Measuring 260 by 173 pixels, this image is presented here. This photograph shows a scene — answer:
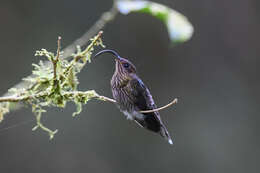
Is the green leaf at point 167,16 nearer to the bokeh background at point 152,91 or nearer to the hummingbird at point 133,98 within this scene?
the hummingbird at point 133,98

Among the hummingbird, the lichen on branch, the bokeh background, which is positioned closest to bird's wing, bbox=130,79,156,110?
the hummingbird

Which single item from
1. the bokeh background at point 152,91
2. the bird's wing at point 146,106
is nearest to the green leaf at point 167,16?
the bird's wing at point 146,106

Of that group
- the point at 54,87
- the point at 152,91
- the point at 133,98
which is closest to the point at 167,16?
Answer: the point at 54,87

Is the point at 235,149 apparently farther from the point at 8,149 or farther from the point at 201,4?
the point at 8,149

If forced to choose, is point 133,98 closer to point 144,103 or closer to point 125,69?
point 144,103

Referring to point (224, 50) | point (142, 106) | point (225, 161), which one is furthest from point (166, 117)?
point (142, 106)

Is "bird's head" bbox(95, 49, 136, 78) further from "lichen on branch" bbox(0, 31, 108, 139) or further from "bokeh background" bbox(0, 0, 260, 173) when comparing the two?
"bokeh background" bbox(0, 0, 260, 173)
